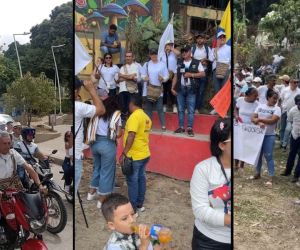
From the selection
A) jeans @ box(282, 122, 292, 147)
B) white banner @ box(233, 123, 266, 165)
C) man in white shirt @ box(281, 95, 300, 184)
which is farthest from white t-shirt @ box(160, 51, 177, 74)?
jeans @ box(282, 122, 292, 147)

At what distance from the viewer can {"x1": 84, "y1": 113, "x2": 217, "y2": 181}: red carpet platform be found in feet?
6.34

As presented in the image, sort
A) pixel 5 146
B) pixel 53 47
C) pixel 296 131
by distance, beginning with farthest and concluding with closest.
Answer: pixel 296 131
pixel 5 146
pixel 53 47

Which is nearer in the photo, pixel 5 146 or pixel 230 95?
pixel 230 95

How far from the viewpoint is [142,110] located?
196cm

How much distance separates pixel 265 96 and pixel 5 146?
342 cm

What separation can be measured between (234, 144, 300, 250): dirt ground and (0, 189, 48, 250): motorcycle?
1712 mm

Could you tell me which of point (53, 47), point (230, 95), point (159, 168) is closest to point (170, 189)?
point (159, 168)

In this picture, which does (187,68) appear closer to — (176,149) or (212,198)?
(176,149)

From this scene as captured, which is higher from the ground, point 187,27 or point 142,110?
point 187,27

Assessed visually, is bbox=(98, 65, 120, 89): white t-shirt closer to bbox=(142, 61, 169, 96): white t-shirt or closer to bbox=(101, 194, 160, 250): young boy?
bbox=(142, 61, 169, 96): white t-shirt

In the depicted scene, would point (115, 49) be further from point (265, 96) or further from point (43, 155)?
point (265, 96)

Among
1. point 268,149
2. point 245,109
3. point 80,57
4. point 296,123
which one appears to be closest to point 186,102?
point 80,57

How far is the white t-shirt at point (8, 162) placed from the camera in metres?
2.29

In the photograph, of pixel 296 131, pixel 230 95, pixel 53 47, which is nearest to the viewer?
pixel 230 95
